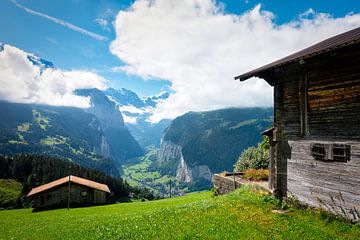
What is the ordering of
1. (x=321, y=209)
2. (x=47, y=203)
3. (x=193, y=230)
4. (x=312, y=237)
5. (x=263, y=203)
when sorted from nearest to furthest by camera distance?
(x=312, y=237) < (x=193, y=230) < (x=321, y=209) < (x=263, y=203) < (x=47, y=203)

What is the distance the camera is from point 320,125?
1681 cm

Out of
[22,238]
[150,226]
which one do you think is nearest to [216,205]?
[150,226]

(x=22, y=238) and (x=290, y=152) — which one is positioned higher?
(x=290, y=152)

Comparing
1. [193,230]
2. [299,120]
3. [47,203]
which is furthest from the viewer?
[47,203]

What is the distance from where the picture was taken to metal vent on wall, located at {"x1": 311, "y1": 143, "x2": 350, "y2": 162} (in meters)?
15.3

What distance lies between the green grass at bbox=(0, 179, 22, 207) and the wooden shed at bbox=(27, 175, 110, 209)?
34820mm

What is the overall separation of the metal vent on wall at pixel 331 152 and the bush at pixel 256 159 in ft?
125

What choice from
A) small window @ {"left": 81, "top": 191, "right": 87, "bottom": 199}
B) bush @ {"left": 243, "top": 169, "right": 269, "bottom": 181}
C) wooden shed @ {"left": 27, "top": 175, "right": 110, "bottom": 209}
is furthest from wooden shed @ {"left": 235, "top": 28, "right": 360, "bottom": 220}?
small window @ {"left": 81, "top": 191, "right": 87, "bottom": 199}

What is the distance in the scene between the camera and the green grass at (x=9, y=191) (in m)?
101

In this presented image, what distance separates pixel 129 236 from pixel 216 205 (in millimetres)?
6710

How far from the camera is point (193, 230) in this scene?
1543cm

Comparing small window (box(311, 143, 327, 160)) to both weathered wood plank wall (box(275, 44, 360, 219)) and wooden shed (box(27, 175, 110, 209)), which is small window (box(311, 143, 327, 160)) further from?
wooden shed (box(27, 175, 110, 209))

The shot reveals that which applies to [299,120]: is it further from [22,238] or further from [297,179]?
[22,238]

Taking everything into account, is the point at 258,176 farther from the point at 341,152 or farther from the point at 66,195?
the point at 66,195
